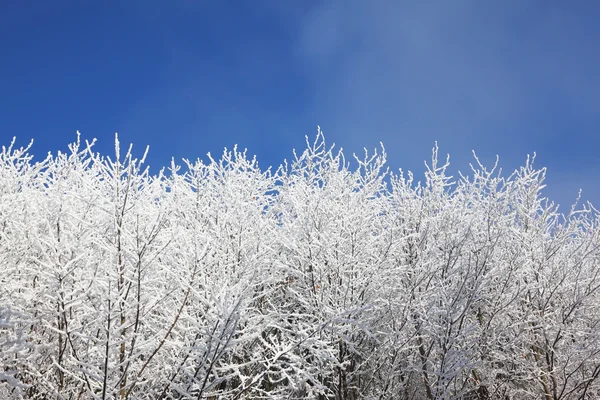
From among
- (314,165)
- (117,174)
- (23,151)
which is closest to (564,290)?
(314,165)

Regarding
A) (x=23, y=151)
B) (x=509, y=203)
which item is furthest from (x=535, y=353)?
(x=23, y=151)

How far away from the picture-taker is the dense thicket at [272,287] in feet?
14.3

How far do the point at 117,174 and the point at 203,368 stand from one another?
7.30 ft

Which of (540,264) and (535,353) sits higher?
(540,264)

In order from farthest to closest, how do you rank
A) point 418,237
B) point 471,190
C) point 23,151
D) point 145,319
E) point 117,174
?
point 471,190
point 418,237
point 23,151
point 145,319
point 117,174

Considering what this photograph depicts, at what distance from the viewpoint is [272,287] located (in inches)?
282

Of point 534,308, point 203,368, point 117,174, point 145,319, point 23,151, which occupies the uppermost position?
point 23,151

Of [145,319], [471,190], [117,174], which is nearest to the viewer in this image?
[117,174]

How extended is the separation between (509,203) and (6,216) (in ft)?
35.0

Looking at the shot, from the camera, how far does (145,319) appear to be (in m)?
5.05

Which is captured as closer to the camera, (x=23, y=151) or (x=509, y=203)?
(x=23, y=151)

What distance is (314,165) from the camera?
9.62m

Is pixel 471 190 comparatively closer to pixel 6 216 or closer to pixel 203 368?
pixel 203 368

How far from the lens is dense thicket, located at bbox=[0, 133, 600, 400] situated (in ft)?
14.3
